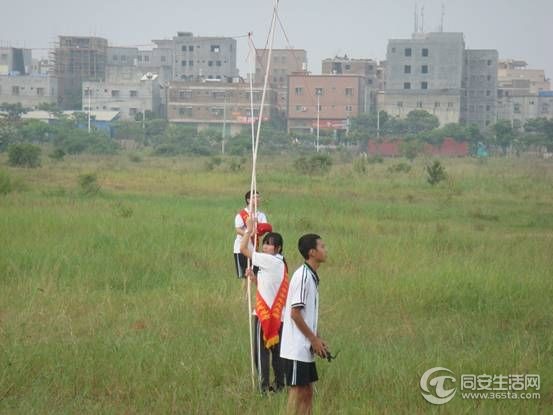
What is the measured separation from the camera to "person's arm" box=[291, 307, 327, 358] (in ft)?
22.6

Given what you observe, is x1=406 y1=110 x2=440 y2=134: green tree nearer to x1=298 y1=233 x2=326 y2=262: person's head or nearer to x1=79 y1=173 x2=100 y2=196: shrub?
x1=79 y1=173 x2=100 y2=196: shrub

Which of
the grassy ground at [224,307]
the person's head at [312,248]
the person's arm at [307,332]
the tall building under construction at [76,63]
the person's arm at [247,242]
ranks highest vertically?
the tall building under construction at [76,63]

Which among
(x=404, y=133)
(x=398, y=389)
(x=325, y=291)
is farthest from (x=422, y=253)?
(x=404, y=133)

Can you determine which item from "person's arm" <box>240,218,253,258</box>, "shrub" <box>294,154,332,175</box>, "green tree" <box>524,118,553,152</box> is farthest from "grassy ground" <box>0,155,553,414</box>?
"green tree" <box>524,118,553,152</box>

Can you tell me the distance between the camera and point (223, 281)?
12.9m

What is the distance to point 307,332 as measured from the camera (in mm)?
6926

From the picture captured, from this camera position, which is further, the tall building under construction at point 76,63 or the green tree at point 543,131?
the tall building under construction at point 76,63

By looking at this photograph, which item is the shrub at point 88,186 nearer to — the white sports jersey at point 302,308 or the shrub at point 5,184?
the shrub at point 5,184

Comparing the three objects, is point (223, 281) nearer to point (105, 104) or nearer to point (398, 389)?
point (398, 389)

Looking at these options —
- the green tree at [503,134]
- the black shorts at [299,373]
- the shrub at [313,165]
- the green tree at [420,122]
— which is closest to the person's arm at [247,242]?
the black shorts at [299,373]

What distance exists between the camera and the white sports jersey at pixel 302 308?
22.8 feet

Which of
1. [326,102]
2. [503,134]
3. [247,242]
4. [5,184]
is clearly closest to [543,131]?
[503,134]

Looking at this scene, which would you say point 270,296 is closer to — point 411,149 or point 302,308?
point 302,308

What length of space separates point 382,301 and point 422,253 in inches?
163
